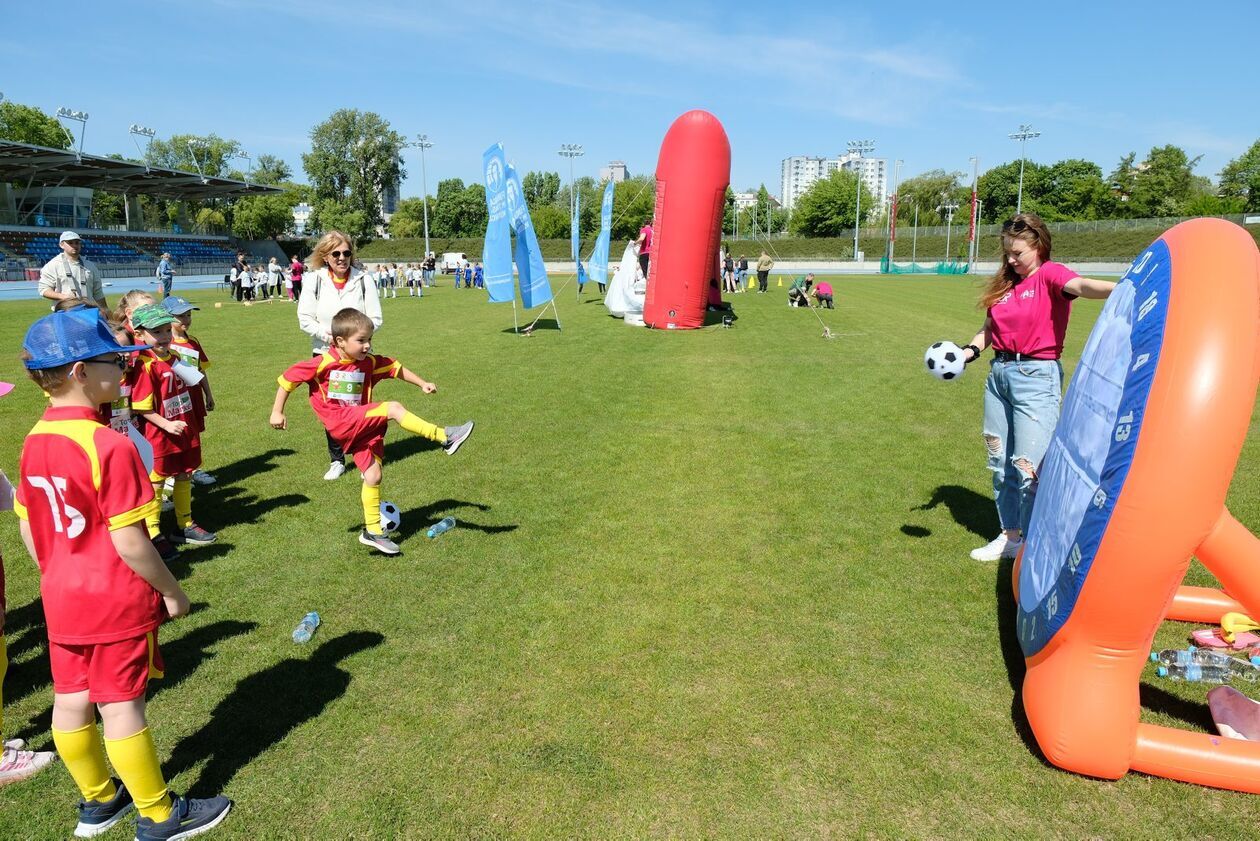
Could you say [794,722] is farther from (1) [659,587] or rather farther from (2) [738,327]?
(2) [738,327]

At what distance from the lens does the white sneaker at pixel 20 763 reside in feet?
10.2

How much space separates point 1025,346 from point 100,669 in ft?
16.2

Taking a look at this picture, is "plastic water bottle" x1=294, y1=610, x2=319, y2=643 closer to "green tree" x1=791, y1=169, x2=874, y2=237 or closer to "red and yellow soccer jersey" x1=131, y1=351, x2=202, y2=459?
"red and yellow soccer jersey" x1=131, y1=351, x2=202, y2=459

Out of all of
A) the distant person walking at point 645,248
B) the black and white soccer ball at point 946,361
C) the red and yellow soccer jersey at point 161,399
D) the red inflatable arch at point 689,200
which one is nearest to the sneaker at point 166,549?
the red and yellow soccer jersey at point 161,399

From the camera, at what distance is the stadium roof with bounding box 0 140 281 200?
42.4 meters

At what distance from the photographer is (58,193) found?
5138 centimetres

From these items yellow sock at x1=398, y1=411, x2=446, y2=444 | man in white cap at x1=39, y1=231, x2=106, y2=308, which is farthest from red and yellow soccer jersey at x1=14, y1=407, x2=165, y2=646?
man in white cap at x1=39, y1=231, x2=106, y2=308

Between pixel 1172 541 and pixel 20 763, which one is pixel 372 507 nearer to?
pixel 20 763

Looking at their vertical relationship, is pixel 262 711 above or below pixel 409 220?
below

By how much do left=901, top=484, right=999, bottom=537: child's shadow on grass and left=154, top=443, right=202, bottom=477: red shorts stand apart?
548 centimetres

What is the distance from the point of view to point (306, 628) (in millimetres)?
4246

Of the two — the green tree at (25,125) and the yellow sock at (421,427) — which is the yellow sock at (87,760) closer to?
the yellow sock at (421,427)

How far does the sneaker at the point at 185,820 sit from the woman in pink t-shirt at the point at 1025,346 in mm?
4473

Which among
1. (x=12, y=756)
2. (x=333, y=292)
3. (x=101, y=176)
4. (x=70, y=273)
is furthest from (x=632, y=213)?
(x=12, y=756)
